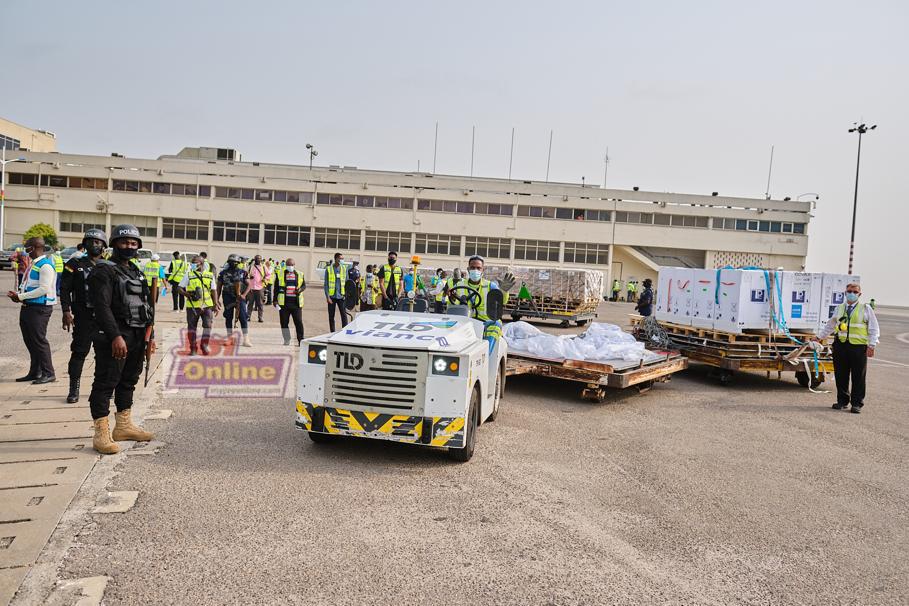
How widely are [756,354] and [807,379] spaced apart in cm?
155

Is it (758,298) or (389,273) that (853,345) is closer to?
(758,298)

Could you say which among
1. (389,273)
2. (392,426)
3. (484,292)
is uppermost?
(389,273)

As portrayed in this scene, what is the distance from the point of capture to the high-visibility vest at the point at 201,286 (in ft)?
39.7

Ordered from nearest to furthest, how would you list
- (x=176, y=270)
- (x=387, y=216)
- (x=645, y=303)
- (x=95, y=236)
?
(x=95, y=236)
(x=176, y=270)
(x=645, y=303)
(x=387, y=216)

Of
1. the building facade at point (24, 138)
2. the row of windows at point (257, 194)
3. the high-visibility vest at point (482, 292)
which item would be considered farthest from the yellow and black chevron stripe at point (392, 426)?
the building facade at point (24, 138)

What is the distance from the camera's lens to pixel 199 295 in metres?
12.2

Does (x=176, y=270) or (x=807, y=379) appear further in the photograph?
(x=176, y=270)

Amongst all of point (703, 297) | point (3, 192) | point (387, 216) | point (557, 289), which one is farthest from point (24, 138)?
point (703, 297)

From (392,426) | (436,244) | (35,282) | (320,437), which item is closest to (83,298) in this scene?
(35,282)

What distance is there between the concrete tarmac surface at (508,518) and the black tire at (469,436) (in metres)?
0.13

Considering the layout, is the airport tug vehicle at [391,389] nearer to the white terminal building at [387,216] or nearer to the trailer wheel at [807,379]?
the trailer wheel at [807,379]

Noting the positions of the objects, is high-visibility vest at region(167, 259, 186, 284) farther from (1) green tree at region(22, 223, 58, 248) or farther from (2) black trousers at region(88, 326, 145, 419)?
(1) green tree at region(22, 223, 58, 248)

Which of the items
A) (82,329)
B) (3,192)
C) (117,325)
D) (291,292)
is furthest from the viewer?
(3,192)

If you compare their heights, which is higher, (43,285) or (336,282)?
(336,282)
